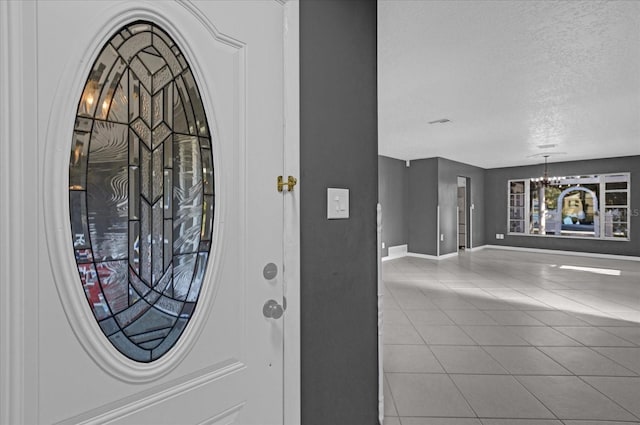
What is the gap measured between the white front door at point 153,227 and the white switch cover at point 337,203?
28cm

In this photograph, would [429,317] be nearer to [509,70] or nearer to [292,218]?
[509,70]

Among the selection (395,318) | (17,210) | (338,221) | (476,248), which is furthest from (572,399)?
(476,248)

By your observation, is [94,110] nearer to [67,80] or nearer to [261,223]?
[67,80]

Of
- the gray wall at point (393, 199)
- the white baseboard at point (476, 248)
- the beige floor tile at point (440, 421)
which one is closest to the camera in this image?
the beige floor tile at point (440, 421)

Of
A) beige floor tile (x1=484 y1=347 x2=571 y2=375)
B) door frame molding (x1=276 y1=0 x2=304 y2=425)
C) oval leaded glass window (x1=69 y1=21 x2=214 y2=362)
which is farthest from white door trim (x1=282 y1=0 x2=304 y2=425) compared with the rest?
beige floor tile (x1=484 y1=347 x2=571 y2=375)

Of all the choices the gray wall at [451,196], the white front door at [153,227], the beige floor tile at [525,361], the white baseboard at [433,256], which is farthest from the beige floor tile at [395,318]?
the gray wall at [451,196]

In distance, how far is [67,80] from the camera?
0.80m

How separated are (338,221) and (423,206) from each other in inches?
277

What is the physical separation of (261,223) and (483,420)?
179 centimetres

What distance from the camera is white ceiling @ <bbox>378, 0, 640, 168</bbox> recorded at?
221 cm

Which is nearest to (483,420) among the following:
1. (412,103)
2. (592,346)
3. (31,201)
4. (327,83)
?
(592,346)

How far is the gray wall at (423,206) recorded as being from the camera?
26.0 ft

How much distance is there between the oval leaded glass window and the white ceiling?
1.65 metres

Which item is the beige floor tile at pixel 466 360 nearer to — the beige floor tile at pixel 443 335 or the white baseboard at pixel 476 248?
the beige floor tile at pixel 443 335
